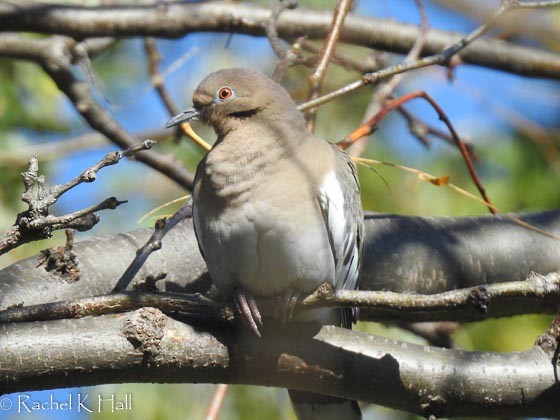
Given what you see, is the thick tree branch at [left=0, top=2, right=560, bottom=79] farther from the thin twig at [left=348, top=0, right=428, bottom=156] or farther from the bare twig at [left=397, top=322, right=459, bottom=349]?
the bare twig at [left=397, top=322, right=459, bottom=349]

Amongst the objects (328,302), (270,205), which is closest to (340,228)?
(270,205)

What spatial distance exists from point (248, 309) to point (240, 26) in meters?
1.80

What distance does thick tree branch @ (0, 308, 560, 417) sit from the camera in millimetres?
2191

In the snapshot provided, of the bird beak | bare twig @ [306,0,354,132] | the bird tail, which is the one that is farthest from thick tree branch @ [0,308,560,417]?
bare twig @ [306,0,354,132]

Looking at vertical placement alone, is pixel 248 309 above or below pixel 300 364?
above

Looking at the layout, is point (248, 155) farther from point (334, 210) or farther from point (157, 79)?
point (157, 79)

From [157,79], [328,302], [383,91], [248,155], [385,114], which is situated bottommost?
[328,302]

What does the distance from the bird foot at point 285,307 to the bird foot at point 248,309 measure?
0.06 meters

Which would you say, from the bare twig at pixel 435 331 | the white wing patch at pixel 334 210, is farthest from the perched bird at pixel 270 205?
the bare twig at pixel 435 331

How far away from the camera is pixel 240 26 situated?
399cm

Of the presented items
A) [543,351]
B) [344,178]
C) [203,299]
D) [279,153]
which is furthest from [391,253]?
[203,299]

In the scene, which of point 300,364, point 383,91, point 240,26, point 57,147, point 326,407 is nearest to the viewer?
point 300,364

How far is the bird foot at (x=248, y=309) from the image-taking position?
8.17 ft

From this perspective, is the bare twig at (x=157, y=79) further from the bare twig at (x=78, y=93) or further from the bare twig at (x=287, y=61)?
the bare twig at (x=287, y=61)
